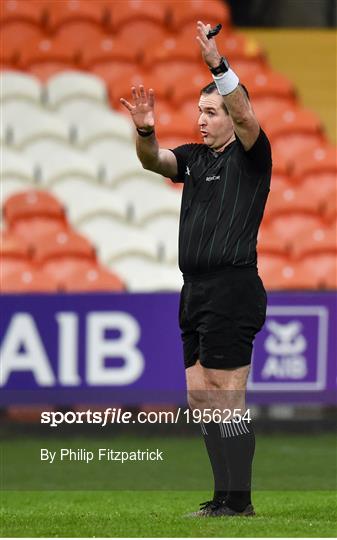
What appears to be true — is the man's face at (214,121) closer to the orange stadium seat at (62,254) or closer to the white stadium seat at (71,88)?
the orange stadium seat at (62,254)

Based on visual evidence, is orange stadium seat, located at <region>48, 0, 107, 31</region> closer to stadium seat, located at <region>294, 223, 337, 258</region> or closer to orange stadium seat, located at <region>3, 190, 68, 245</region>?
orange stadium seat, located at <region>3, 190, 68, 245</region>

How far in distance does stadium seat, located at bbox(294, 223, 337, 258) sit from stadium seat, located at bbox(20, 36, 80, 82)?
329cm

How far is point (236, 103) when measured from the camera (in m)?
4.85

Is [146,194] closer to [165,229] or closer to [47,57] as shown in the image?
[165,229]

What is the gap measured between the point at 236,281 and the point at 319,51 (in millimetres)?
9795

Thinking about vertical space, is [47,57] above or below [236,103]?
above

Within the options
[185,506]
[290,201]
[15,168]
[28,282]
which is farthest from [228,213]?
[290,201]

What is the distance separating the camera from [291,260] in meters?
10.7

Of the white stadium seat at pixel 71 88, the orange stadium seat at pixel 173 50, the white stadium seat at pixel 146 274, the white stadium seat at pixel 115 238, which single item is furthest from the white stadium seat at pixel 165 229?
the orange stadium seat at pixel 173 50

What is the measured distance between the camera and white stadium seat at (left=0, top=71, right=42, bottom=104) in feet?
39.5

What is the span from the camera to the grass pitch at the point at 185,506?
15.7 ft

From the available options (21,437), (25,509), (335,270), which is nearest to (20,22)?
(335,270)

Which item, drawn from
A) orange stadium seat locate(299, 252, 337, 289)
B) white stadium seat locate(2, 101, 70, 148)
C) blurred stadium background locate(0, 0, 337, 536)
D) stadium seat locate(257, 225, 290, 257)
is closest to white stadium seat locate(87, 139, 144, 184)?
blurred stadium background locate(0, 0, 337, 536)

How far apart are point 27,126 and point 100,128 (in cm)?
71
